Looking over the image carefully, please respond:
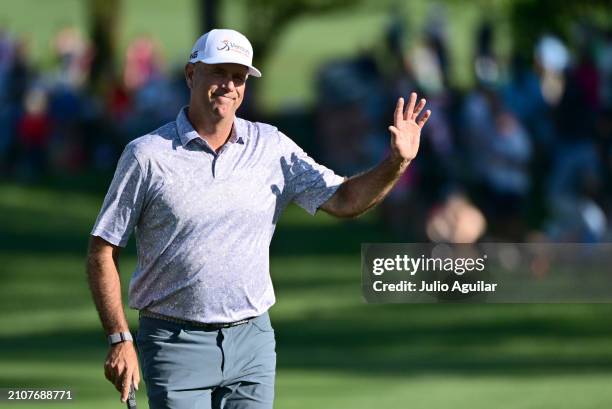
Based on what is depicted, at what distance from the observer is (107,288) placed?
6.90 meters

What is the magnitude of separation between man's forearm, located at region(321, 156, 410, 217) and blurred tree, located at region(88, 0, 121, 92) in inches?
995

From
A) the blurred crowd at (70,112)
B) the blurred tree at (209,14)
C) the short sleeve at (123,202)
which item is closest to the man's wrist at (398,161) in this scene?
the short sleeve at (123,202)

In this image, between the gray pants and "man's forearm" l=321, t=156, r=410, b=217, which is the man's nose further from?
the gray pants

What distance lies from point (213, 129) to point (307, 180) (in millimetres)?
492

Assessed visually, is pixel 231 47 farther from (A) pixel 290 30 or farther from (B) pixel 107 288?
(A) pixel 290 30

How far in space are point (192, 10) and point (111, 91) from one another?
8.69 m

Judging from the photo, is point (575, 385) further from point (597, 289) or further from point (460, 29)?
point (460, 29)

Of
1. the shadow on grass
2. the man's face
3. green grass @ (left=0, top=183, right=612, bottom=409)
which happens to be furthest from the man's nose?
the shadow on grass

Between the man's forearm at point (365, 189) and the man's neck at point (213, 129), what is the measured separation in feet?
1.80

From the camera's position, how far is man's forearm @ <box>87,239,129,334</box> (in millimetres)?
6898

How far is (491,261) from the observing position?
1903 centimetres

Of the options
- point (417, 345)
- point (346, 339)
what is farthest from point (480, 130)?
point (417, 345)

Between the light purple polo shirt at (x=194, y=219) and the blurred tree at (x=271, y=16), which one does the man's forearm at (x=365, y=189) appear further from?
the blurred tree at (x=271, y=16)

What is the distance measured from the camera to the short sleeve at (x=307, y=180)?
7.19m
